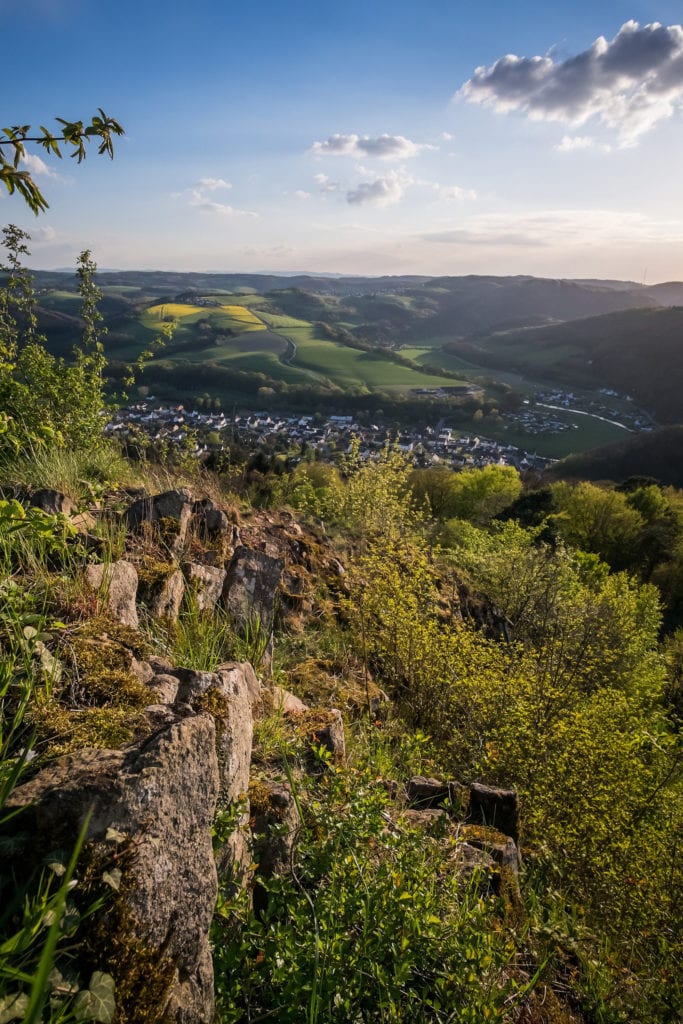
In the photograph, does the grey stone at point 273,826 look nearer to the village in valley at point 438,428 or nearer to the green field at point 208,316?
the village in valley at point 438,428

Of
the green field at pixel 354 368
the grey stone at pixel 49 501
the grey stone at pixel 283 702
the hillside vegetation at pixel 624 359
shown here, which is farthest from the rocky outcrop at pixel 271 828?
the hillside vegetation at pixel 624 359

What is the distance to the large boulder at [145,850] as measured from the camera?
6.15 feet

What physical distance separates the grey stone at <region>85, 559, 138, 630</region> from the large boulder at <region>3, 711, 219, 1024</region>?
176 centimetres

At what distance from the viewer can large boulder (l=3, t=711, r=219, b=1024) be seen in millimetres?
1875

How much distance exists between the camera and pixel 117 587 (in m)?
4.12

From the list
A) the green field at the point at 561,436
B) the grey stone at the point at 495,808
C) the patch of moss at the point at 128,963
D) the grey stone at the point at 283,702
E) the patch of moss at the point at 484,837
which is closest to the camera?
the patch of moss at the point at 128,963

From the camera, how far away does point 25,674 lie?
2602 millimetres

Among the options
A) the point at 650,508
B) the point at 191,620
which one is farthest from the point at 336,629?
Answer: the point at 650,508

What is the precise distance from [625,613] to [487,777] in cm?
1781

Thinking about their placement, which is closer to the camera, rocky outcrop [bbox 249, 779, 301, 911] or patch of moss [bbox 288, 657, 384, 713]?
rocky outcrop [bbox 249, 779, 301, 911]

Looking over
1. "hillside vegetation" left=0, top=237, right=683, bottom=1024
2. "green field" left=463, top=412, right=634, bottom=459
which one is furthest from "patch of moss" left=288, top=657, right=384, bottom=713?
"green field" left=463, top=412, right=634, bottom=459

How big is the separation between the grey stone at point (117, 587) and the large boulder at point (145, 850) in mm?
1762

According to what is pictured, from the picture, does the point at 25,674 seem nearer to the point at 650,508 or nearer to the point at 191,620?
the point at 191,620

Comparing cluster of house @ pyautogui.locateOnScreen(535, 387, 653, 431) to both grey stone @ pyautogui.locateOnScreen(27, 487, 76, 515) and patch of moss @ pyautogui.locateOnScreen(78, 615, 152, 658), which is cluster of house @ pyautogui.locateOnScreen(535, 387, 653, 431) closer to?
grey stone @ pyautogui.locateOnScreen(27, 487, 76, 515)
